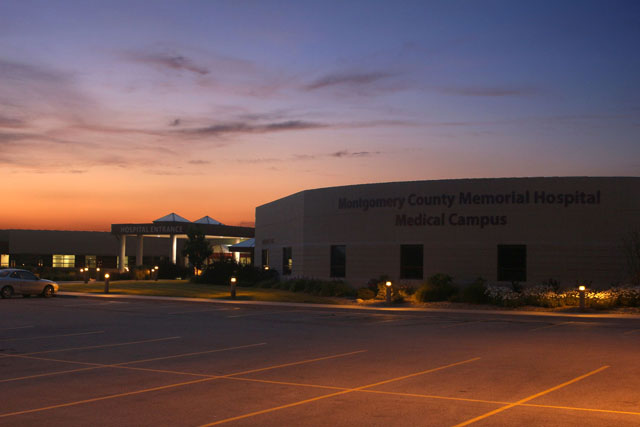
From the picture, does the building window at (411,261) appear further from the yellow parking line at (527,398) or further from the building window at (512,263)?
the yellow parking line at (527,398)

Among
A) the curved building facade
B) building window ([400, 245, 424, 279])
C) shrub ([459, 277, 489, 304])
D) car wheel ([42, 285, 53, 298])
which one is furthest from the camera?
building window ([400, 245, 424, 279])

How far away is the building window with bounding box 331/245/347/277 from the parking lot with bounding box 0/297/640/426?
17.2m

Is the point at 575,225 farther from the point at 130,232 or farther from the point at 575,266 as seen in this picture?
the point at 130,232

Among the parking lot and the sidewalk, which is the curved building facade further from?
the parking lot

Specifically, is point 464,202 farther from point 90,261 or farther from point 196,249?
point 90,261

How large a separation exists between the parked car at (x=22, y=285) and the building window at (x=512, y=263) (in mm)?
22079

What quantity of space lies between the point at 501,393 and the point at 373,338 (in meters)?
7.06

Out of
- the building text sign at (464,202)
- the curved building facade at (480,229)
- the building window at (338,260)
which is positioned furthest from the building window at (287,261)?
the building text sign at (464,202)

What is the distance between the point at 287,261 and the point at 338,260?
6782mm

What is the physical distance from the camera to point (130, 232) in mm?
63750

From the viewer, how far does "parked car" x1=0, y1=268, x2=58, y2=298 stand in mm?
33688

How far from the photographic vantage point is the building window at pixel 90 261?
7780 centimetres

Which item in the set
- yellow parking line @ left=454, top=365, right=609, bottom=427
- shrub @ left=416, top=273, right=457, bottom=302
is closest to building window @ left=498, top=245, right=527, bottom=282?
shrub @ left=416, top=273, right=457, bottom=302

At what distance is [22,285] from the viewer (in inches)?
1337
